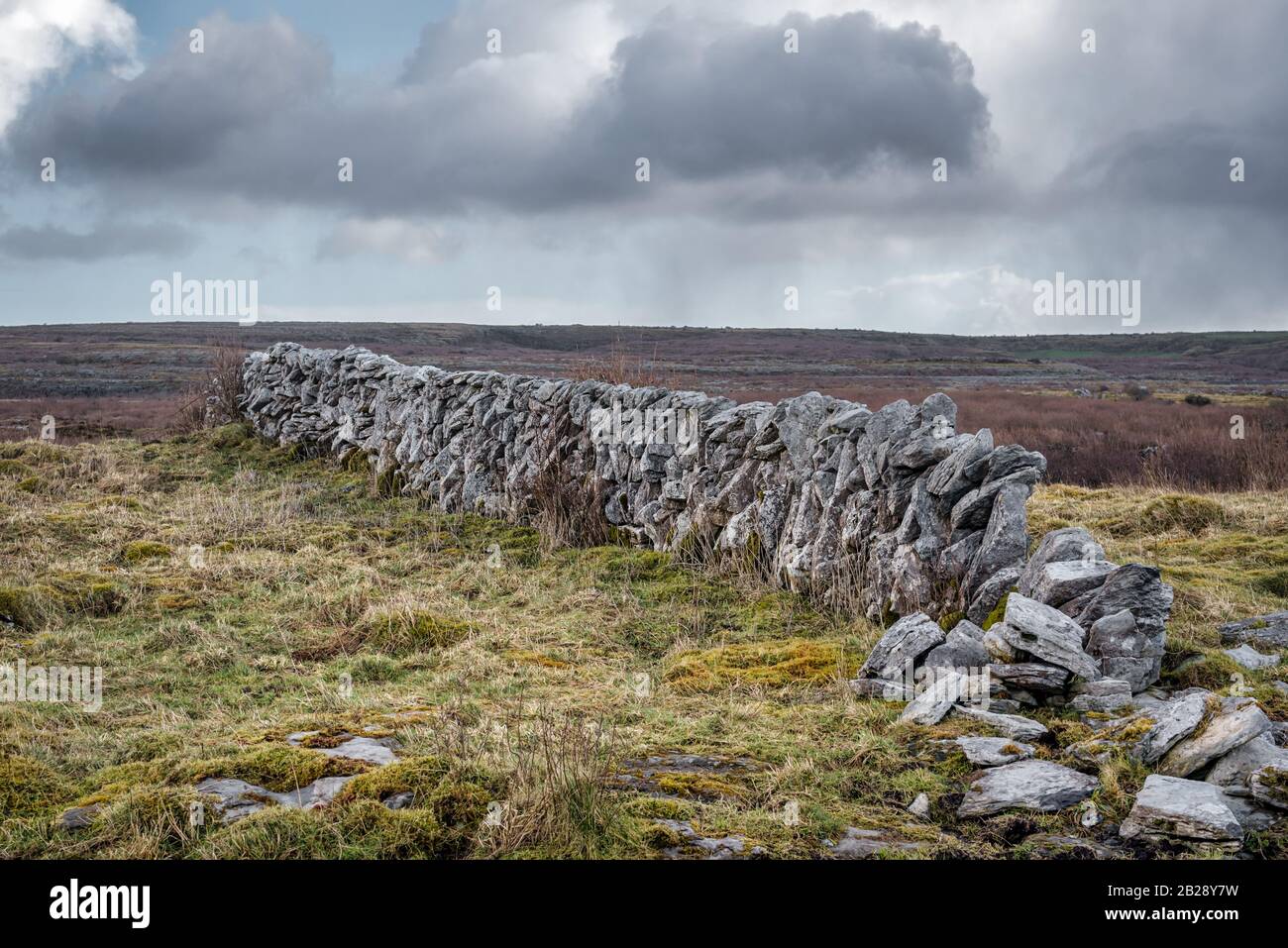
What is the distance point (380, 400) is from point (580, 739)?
42.1 feet

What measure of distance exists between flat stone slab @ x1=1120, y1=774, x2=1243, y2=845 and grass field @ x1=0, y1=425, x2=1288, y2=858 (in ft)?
0.56

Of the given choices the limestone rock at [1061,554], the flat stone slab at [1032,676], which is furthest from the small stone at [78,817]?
the limestone rock at [1061,554]

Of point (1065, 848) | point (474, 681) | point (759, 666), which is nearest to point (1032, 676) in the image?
point (1065, 848)

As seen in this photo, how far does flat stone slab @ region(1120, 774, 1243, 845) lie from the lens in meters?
3.66

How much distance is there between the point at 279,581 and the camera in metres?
9.15

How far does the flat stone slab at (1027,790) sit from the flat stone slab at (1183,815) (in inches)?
11.3

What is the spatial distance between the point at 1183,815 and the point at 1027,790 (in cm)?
65

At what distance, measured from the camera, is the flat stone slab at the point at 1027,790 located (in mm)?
4137

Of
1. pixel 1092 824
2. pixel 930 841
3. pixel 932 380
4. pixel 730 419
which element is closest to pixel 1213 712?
pixel 1092 824

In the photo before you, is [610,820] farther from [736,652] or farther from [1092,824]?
[736,652]

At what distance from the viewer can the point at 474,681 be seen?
21.1 feet

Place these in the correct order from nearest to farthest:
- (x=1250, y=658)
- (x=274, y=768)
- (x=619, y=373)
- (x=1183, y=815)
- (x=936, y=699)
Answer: (x=1183, y=815), (x=274, y=768), (x=936, y=699), (x=1250, y=658), (x=619, y=373)

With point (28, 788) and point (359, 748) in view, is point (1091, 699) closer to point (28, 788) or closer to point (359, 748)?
point (359, 748)

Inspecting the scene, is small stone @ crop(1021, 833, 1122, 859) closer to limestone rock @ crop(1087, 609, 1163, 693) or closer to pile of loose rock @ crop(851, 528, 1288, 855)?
pile of loose rock @ crop(851, 528, 1288, 855)
